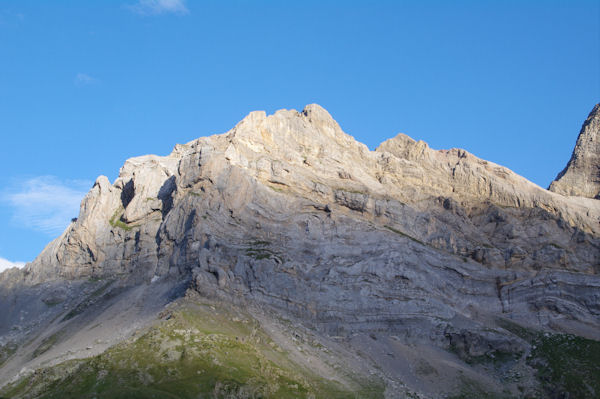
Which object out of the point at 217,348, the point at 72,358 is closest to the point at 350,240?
the point at 217,348

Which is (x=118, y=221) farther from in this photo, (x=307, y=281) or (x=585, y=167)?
(x=585, y=167)

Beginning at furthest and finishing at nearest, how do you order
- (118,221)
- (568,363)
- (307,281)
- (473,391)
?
(118,221) < (307,281) < (568,363) < (473,391)

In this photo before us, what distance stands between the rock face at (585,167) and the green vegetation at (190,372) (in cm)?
10490

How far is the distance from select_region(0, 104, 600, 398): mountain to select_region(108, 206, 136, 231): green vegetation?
370 millimetres

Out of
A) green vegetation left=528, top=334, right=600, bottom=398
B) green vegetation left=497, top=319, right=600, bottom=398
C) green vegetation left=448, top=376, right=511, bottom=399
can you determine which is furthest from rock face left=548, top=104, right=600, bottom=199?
green vegetation left=448, top=376, right=511, bottom=399

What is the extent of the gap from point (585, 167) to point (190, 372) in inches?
5391

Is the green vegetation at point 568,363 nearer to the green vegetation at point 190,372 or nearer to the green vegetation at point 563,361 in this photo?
the green vegetation at point 563,361

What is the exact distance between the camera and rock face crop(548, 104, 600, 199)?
177 meters

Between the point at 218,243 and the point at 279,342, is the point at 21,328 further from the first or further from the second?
the point at 279,342

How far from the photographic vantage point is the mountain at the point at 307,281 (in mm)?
91000

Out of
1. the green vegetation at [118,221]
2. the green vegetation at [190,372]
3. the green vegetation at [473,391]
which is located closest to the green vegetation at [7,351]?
the green vegetation at [190,372]

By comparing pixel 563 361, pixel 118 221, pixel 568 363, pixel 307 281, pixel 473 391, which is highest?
pixel 118 221

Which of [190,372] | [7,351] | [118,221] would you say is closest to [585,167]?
[118,221]

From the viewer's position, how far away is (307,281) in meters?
116
